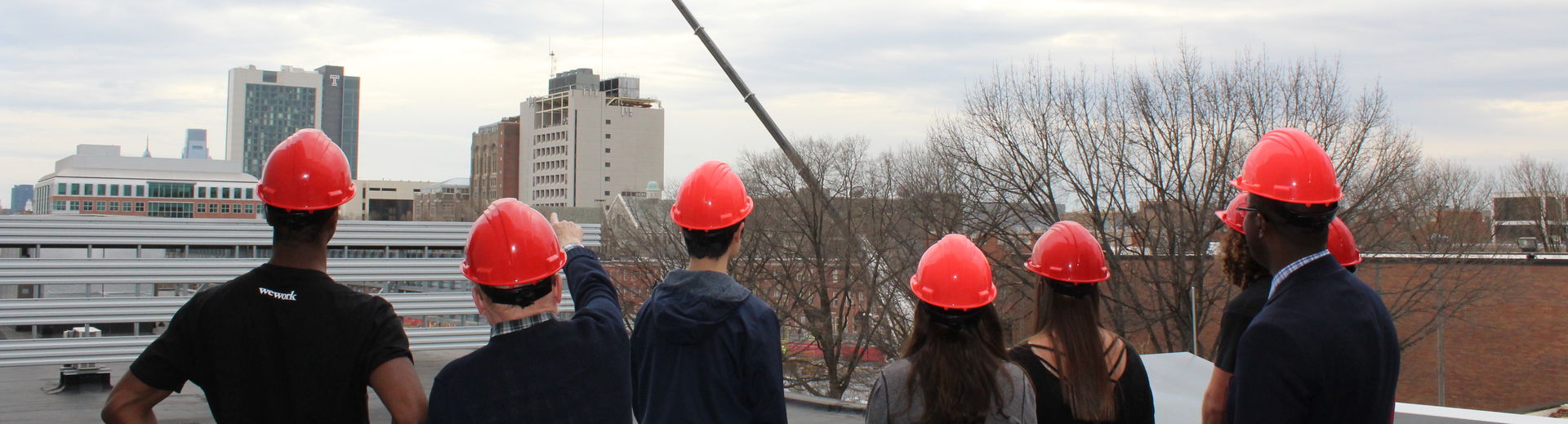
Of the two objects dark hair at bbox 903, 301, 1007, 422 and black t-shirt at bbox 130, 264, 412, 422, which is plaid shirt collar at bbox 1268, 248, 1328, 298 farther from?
black t-shirt at bbox 130, 264, 412, 422

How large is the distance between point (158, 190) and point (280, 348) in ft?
359

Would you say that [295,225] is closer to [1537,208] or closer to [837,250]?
[837,250]

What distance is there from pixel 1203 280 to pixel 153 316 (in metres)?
25.5

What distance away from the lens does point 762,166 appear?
126ft

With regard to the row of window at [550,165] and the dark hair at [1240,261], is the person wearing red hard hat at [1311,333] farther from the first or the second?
the row of window at [550,165]

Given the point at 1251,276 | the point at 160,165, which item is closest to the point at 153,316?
the point at 1251,276

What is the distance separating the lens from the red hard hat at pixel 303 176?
2.57 m

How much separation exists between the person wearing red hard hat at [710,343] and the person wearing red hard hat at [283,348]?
74cm

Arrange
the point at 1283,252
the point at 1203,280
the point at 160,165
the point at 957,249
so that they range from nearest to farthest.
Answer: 1. the point at 1283,252
2. the point at 957,249
3. the point at 1203,280
4. the point at 160,165

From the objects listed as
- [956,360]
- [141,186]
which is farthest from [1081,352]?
[141,186]

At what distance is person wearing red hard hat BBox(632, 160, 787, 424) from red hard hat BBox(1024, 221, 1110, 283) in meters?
0.85

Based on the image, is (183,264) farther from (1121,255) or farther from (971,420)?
(1121,255)

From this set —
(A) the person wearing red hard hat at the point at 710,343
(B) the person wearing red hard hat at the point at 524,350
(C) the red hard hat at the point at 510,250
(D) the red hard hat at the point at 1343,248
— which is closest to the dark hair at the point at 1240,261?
(D) the red hard hat at the point at 1343,248

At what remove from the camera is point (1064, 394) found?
297 centimetres
